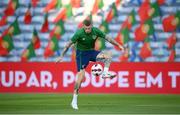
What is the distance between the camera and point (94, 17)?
63.7 feet

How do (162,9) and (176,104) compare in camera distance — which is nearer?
(176,104)

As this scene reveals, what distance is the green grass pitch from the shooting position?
13.4m

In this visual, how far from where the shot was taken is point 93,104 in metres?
15.2

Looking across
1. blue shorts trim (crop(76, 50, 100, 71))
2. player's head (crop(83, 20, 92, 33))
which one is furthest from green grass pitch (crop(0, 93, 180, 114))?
player's head (crop(83, 20, 92, 33))

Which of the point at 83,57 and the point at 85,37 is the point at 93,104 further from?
the point at 85,37

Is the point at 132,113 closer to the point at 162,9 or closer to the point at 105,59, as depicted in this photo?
the point at 105,59

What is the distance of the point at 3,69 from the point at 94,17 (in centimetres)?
288

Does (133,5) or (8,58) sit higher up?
(133,5)

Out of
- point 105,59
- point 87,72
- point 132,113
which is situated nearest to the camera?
point 132,113

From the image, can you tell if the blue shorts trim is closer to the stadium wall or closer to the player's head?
the player's head

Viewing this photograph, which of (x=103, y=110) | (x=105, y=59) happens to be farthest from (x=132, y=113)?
(x=105, y=59)

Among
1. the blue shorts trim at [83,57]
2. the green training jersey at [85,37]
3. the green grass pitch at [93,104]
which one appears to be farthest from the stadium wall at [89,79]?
the green training jersey at [85,37]

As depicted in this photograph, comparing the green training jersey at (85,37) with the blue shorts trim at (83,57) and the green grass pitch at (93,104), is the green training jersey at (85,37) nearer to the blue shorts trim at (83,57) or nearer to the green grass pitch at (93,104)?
the blue shorts trim at (83,57)

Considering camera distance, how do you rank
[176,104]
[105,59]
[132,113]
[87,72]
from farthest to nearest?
[87,72] → [176,104] → [105,59] → [132,113]
